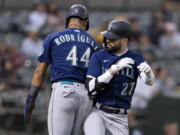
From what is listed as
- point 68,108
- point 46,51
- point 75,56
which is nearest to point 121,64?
point 75,56

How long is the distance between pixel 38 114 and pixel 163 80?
8.50 ft

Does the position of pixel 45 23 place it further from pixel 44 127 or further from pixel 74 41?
pixel 74 41

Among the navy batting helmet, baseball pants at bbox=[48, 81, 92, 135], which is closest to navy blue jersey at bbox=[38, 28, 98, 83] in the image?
baseball pants at bbox=[48, 81, 92, 135]

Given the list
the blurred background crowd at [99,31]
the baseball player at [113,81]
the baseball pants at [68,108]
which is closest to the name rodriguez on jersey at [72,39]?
the baseball player at [113,81]

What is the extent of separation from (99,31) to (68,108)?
3333mm

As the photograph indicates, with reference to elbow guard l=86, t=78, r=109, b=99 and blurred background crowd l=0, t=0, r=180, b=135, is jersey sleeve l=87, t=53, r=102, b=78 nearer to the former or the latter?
elbow guard l=86, t=78, r=109, b=99

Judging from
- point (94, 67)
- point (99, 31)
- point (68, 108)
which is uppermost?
point (99, 31)

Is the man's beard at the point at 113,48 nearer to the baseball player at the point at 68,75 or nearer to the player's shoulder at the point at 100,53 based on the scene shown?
the player's shoulder at the point at 100,53

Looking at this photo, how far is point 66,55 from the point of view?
27.1 feet

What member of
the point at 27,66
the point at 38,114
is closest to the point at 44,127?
the point at 38,114

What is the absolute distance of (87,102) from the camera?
322 inches

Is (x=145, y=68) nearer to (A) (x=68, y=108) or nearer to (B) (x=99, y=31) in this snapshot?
(A) (x=68, y=108)

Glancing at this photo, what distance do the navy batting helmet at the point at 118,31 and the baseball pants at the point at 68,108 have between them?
0.66 m

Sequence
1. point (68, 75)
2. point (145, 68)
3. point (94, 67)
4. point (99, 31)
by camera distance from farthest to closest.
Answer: point (99, 31), point (68, 75), point (94, 67), point (145, 68)
